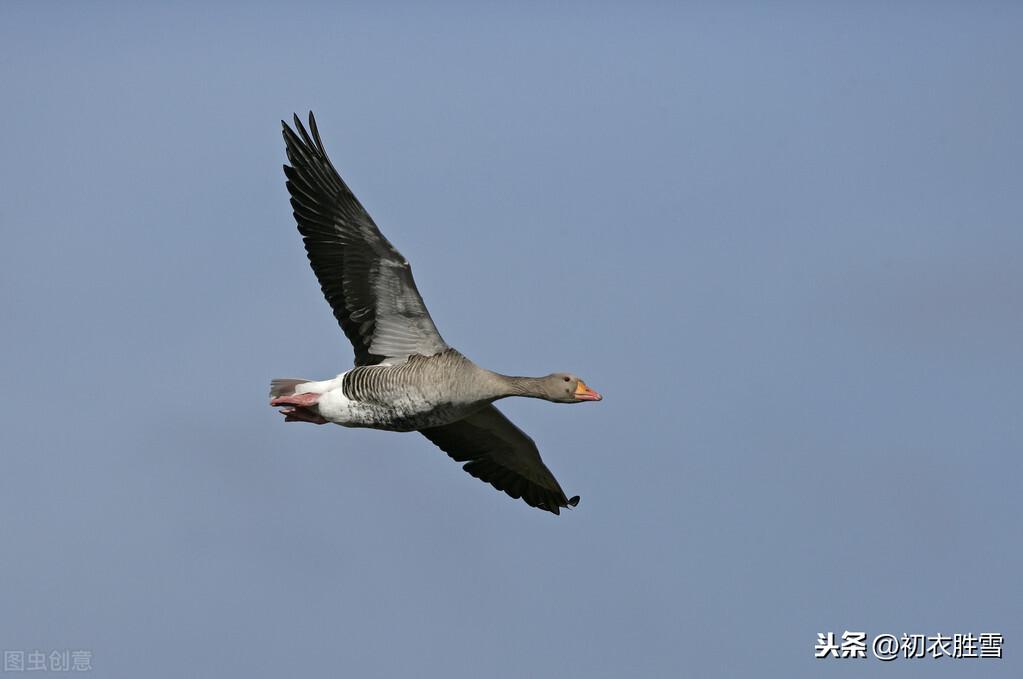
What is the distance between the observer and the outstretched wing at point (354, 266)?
1877 cm

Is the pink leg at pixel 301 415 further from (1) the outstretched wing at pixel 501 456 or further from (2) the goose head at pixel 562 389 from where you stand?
(2) the goose head at pixel 562 389

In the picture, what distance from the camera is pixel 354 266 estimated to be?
62.3 ft

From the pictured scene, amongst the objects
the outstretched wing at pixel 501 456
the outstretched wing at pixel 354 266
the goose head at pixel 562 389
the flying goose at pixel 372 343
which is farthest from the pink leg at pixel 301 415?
the goose head at pixel 562 389

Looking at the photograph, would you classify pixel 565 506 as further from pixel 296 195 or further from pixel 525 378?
pixel 296 195

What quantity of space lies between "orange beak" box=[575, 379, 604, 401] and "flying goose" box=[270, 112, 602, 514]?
12 mm

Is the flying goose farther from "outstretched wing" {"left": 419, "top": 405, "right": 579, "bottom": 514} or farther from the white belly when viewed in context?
"outstretched wing" {"left": 419, "top": 405, "right": 579, "bottom": 514}

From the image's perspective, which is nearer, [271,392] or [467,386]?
[467,386]

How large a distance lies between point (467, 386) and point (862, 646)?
22.5 ft

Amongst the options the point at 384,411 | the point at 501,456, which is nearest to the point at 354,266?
the point at 384,411

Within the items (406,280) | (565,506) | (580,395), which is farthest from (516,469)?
(406,280)

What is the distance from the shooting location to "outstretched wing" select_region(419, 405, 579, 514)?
Result: 21125 millimetres

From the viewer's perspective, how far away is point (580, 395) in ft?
63.4

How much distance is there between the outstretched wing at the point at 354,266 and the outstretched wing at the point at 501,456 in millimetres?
2107

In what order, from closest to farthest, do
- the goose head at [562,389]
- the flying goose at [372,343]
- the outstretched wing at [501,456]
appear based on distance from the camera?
the flying goose at [372,343] < the goose head at [562,389] < the outstretched wing at [501,456]
